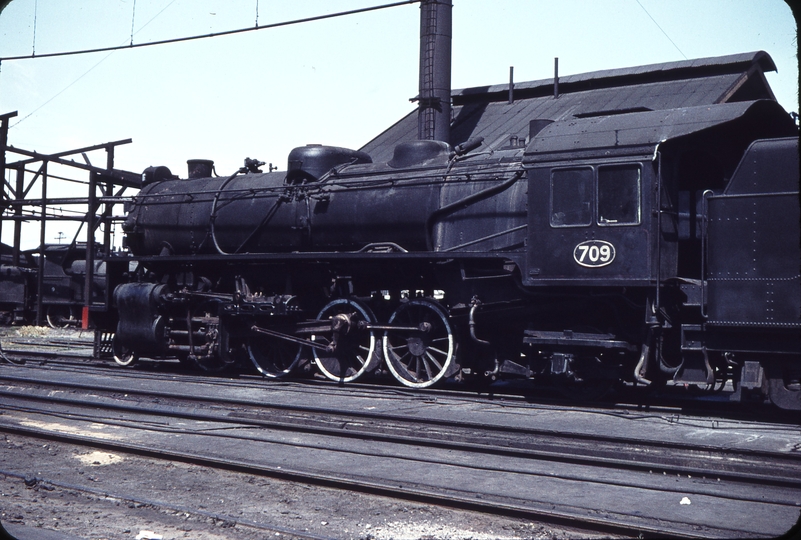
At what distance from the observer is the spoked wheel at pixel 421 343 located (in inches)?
428


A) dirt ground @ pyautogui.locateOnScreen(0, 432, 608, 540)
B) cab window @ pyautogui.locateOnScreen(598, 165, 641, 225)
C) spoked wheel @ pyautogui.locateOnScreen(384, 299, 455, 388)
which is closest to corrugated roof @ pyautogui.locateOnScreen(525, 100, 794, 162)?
cab window @ pyautogui.locateOnScreen(598, 165, 641, 225)

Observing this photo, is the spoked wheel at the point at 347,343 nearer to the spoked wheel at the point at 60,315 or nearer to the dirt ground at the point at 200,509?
the dirt ground at the point at 200,509

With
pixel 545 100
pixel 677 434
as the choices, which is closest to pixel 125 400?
pixel 677 434

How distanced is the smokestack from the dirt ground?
14210 mm

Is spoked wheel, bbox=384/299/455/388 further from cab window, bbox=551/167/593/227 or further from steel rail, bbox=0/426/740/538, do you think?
steel rail, bbox=0/426/740/538

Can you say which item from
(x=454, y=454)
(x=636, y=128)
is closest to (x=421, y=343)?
(x=454, y=454)

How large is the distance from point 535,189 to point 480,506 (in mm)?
5266

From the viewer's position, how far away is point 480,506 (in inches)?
199

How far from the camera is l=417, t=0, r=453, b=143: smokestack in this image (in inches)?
762

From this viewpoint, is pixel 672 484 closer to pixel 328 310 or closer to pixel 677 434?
pixel 677 434

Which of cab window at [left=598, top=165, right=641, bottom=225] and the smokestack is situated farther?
the smokestack

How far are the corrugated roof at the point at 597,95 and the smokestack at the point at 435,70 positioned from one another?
5.71 ft

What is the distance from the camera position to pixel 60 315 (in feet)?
100

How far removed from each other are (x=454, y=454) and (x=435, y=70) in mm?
14375
